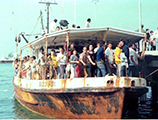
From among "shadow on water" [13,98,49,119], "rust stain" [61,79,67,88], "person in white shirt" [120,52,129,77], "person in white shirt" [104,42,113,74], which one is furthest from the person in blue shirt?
"shadow on water" [13,98,49,119]

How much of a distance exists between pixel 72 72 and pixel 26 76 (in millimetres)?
4699

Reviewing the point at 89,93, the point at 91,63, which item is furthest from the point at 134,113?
the point at 89,93

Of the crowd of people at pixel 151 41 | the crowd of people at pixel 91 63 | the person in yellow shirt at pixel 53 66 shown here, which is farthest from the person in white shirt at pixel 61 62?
the crowd of people at pixel 151 41

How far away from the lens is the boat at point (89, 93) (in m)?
11.1

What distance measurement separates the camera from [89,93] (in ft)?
37.1

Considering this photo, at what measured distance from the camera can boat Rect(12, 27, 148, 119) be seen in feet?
36.6

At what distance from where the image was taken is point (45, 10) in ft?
79.2

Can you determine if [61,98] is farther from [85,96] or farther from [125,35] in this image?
[125,35]

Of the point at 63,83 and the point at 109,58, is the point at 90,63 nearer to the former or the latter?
the point at 109,58

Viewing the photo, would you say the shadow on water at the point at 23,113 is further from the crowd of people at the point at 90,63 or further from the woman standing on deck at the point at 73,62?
the woman standing on deck at the point at 73,62

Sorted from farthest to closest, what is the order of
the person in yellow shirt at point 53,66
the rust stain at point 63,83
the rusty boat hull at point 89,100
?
the person in yellow shirt at point 53,66 → the rust stain at point 63,83 → the rusty boat hull at point 89,100

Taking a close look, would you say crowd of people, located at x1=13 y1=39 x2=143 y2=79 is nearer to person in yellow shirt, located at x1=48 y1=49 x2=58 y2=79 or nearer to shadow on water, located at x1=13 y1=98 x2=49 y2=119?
person in yellow shirt, located at x1=48 y1=49 x2=58 y2=79

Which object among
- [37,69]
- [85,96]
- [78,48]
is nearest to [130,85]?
[85,96]

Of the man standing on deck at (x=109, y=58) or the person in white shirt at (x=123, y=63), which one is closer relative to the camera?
the person in white shirt at (x=123, y=63)
